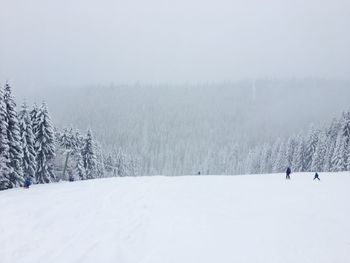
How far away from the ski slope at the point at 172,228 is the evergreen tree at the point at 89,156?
35.3m

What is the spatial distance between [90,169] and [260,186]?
3720 centimetres

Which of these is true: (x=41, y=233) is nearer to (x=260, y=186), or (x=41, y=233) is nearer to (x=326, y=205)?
(x=326, y=205)

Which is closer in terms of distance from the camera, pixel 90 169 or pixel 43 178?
pixel 43 178

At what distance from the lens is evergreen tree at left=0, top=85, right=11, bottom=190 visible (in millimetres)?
37062

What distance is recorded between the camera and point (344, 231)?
1742cm

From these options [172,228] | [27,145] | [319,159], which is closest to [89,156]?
[27,145]

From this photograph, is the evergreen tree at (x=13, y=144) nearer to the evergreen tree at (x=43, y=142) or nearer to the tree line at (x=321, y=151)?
the evergreen tree at (x=43, y=142)

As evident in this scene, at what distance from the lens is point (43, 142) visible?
46844mm

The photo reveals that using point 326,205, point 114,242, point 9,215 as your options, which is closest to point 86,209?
point 9,215

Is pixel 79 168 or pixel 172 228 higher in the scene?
pixel 172 228

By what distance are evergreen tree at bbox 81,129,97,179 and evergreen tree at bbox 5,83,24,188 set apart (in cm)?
2166

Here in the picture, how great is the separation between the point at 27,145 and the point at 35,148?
261 cm

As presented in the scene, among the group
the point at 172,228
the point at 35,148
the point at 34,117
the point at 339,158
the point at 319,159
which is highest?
the point at 34,117

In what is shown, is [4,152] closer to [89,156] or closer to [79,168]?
[79,168]
